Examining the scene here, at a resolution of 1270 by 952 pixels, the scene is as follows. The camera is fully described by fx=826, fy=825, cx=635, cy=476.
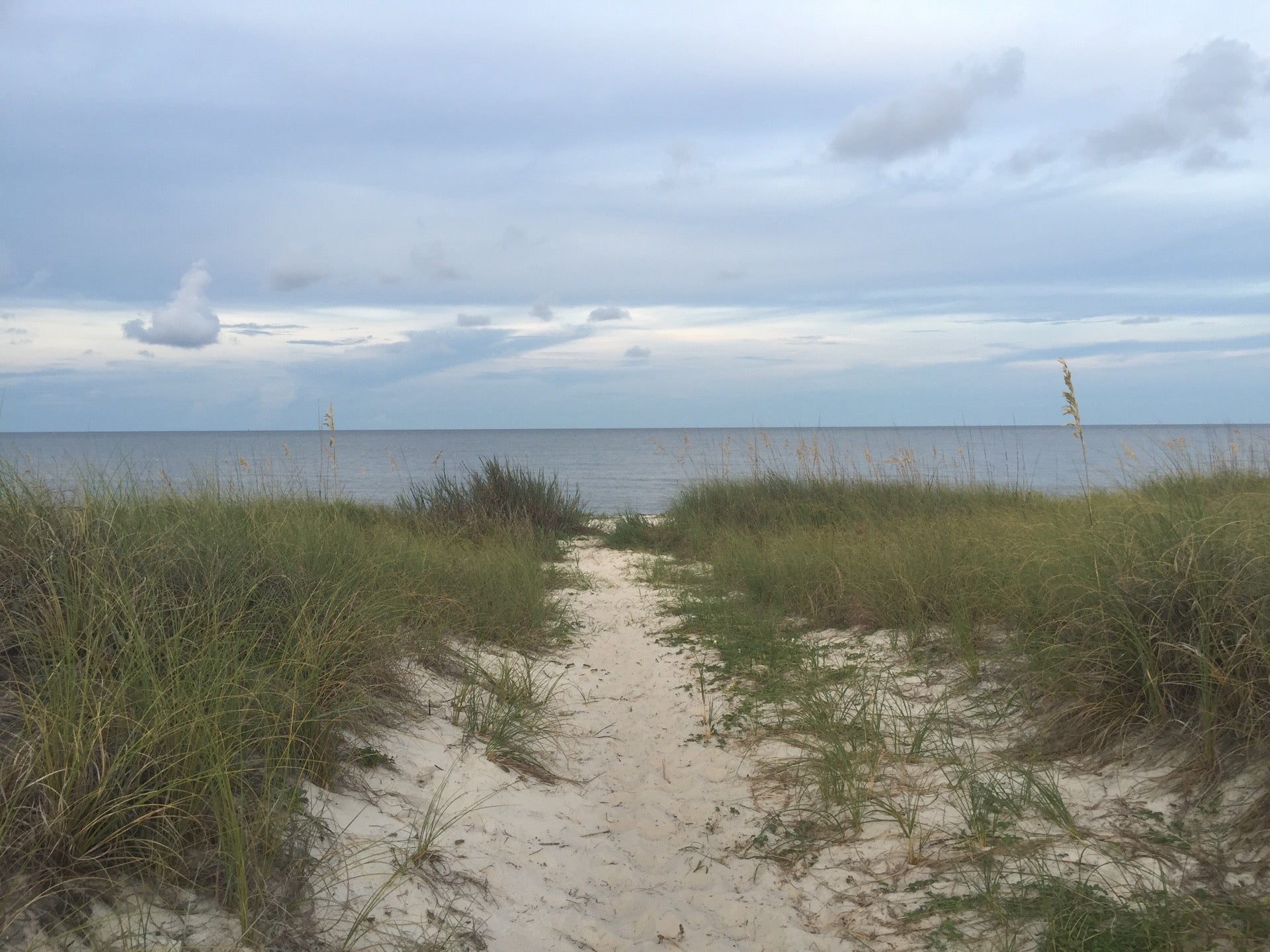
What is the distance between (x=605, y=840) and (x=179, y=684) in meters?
1.78

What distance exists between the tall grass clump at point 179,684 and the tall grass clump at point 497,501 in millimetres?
5184

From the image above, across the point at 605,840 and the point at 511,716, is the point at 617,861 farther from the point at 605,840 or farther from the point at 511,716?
the point at 511,716

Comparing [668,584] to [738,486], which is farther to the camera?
[738,486]

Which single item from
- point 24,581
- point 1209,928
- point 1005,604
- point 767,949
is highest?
point 24,581

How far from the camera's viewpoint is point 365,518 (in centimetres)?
968

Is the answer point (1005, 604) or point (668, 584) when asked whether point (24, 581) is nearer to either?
point (1005, 604)

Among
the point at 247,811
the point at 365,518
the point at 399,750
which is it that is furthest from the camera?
the point at 365,518

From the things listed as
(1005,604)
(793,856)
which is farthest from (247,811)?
(1005,604)

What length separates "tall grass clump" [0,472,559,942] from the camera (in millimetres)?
2258

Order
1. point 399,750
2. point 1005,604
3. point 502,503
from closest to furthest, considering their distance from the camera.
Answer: point 399,750 → point 1005,604 → point 502,503

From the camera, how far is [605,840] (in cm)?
348

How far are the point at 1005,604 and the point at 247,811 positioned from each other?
4218 millimetres

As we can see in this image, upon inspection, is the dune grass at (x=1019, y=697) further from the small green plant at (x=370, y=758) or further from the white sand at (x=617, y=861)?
the small green plant at (x=370, y=758)

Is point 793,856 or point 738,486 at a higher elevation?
point 738,486
